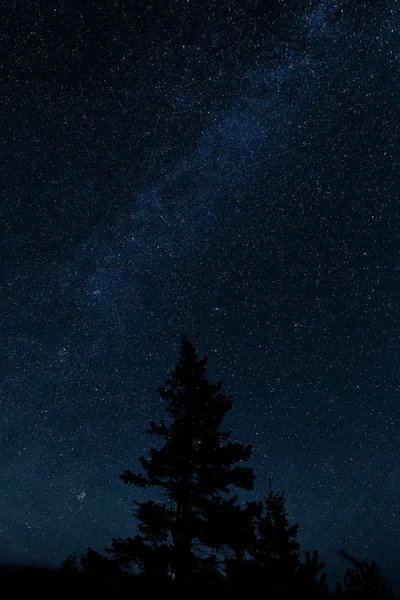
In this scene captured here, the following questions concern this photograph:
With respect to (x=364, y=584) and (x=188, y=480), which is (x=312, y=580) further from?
(x=188, y=480)

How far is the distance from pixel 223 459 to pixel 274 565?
25.8 ft

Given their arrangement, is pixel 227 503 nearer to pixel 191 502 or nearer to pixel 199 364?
pixel 191 502

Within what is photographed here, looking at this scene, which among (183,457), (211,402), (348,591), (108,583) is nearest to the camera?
(348,591)

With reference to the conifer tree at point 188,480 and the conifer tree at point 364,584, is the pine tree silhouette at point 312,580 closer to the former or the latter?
the conifer tree at point 364,584

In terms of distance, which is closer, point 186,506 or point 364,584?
point 364,584

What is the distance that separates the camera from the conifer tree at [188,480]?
35.2ft

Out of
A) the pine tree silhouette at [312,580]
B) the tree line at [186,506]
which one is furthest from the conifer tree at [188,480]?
the pine tree silhouette at [312,580]

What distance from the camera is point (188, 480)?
1188cm

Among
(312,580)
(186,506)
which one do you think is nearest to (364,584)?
(312,580)

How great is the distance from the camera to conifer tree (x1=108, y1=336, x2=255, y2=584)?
10.7 metres

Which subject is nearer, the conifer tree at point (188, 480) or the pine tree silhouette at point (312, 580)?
the pine tree silhouette at point (312, 580)

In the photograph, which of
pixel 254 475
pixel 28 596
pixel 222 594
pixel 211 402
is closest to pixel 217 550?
pixel 254 475

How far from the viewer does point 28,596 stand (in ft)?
32.8

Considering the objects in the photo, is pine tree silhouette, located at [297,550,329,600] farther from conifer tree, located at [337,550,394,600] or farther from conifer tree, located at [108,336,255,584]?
conifer tree, located at [108,336,255,584]
